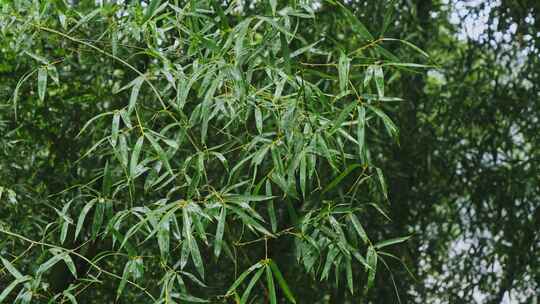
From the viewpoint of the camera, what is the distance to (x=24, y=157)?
3096mm

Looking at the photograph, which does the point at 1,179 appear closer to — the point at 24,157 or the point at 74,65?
the point at 24,157

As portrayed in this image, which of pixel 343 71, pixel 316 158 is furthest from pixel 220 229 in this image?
pixel 316 158

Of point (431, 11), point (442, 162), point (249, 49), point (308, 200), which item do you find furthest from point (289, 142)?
point (431, 11)

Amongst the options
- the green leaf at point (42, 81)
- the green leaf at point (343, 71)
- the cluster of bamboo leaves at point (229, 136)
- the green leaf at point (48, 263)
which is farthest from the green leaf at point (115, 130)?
the green leaf at point (343, 71)

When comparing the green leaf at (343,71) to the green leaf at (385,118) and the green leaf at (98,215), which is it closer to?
the green leaf at (385,118)

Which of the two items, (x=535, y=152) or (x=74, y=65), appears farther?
(x=535, y=152)

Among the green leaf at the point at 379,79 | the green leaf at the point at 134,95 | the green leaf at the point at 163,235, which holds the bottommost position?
the green leaf at the point at 163,235

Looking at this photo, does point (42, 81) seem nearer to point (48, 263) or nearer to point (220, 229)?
point (48, 263)

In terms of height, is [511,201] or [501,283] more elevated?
[511,201]

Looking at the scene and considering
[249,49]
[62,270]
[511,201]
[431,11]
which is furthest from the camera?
[431,11]

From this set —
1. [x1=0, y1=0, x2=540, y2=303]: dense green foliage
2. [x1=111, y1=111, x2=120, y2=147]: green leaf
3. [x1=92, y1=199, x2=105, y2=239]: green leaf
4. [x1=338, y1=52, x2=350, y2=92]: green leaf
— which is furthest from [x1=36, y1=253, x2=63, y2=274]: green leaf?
[x1=338, y1=52, x2=350, y2=92]: green leaf

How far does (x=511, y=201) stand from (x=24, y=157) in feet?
6.58

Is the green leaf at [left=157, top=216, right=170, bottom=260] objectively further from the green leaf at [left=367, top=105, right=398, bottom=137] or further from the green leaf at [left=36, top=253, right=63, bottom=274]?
the green leaf at [left=367, top=105, right=398, bottom=137]

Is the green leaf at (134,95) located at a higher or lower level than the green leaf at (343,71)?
lower
